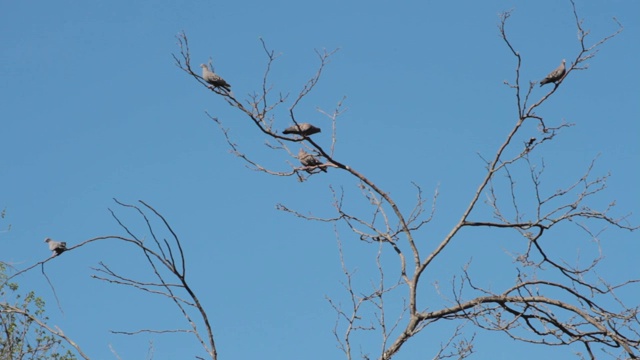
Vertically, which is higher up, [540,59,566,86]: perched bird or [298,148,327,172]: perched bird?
[540,59,566,86]: perched bird

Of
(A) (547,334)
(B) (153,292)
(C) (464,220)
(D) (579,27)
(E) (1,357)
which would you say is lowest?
(B) (153,292)

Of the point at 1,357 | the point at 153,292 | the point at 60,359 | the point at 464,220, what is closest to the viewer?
the point at 153,292

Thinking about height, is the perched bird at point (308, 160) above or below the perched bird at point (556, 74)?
below

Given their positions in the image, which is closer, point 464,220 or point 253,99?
point 464,220

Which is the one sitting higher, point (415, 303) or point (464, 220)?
point (464, 220)

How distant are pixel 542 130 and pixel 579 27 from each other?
0.65 m

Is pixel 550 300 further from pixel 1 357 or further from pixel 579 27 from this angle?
pixel 1 357

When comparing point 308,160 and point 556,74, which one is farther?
point 556,74

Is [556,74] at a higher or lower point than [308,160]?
higher

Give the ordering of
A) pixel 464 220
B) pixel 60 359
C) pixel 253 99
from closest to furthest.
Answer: pixel 464 220 < pixel 253 99 < pixel 60 359

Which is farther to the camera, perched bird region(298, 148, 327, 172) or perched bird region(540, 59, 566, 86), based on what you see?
perched bird region(540, 59, 566, 86)

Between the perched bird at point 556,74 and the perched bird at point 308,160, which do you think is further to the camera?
the perched bird at point 556,74

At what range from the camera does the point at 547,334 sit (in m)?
4.33

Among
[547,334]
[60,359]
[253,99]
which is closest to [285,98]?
[253,99]
